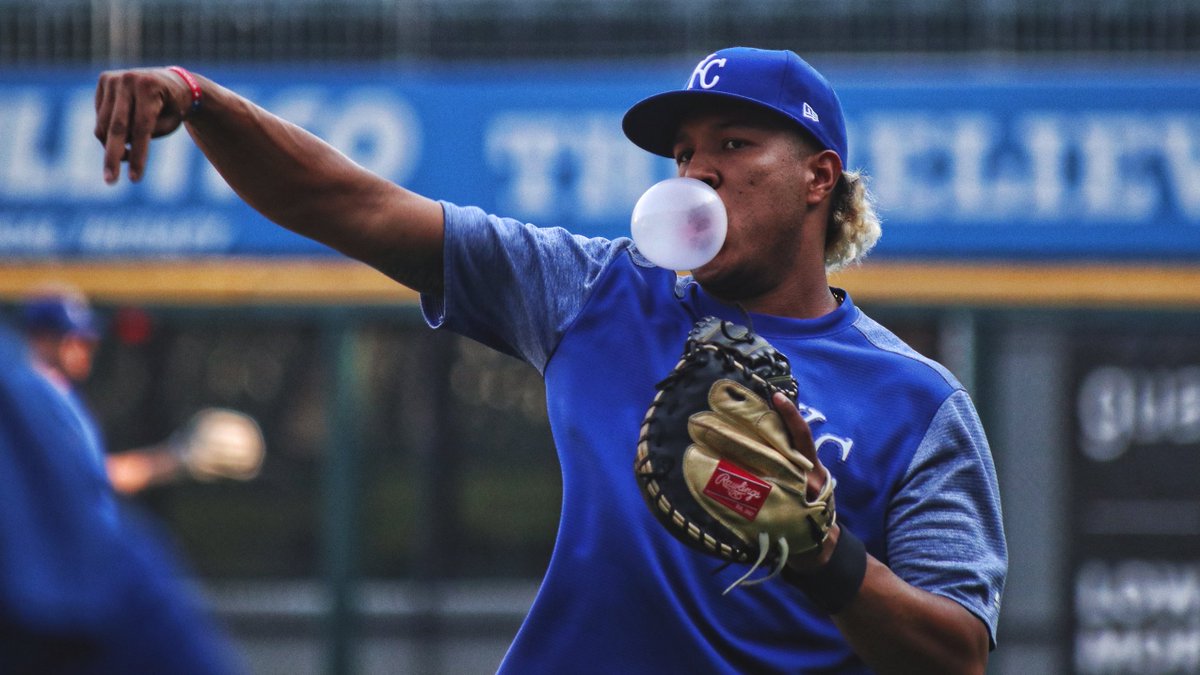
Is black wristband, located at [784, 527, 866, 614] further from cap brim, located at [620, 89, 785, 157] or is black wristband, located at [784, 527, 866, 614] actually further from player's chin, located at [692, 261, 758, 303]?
cap brim, located at [620, 89, 785, 157]

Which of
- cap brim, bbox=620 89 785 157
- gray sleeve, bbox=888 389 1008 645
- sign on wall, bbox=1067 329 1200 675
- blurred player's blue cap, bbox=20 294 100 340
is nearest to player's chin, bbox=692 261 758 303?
cap brim, bbox=620 89 785 157

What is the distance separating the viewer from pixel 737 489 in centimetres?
226

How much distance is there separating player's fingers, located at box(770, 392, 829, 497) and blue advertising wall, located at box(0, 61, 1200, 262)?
16.6 feet

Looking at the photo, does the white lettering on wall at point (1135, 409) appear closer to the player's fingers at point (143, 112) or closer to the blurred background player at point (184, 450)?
the blurred background player at point (184, 450)

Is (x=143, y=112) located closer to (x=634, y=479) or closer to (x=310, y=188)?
(x=310, y=188)

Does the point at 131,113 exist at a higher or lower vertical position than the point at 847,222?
higher

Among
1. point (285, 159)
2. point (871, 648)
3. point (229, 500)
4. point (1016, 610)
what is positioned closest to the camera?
point (871, 648)

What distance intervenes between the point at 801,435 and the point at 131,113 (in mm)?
1157

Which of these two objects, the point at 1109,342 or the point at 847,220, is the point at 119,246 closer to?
the point at 1109,342

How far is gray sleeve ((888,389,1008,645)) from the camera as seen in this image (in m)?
2.46

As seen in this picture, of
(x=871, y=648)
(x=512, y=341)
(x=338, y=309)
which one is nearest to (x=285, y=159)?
(x=512, y=341)

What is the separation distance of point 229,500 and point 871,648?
5806mm

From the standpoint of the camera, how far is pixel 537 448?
7.62 m

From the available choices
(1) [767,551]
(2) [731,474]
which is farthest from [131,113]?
(1) [767,551]
